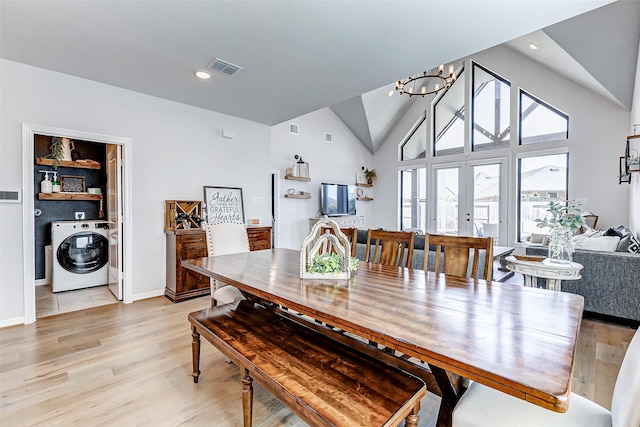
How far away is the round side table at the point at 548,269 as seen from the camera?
8.24ft

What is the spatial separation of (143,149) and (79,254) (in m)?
1.86

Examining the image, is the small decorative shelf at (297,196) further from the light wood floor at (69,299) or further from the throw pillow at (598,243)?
the throw pillow at (598,243)

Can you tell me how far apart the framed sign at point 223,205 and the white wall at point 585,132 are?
548 cm

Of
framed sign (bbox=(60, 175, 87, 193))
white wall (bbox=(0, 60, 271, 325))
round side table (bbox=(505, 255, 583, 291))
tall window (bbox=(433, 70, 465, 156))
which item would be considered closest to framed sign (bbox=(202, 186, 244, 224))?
white wall (bbox=(0, 60, 271, 325))

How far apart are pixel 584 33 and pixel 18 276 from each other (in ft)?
23.5

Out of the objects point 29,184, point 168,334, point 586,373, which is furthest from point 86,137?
point 586,373

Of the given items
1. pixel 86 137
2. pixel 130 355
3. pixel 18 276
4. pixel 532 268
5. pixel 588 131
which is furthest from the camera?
pixel 588 131

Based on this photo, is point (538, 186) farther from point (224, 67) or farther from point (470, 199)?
point (224, 67)

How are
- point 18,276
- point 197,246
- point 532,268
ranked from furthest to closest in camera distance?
point 197,246, point 18,276, point 532,268

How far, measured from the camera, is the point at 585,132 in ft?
17.3

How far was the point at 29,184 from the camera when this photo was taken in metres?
3.02

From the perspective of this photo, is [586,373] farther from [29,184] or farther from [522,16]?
[29,184]

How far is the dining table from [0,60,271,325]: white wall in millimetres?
2500

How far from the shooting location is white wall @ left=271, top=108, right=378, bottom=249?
6098 millimetres
